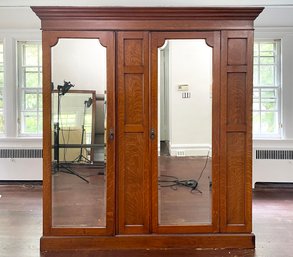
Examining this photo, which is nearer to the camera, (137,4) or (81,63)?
(81,63)

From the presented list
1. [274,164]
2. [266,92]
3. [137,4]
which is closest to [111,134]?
[137,4]

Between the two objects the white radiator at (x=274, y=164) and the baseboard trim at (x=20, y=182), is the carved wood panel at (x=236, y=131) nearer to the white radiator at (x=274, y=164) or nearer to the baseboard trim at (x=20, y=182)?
the white radiator at (x=274, y=164)

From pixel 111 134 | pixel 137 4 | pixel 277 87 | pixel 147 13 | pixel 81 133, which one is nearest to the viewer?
pixel 147 13

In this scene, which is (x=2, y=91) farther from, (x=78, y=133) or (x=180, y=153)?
(x=180, y=153)

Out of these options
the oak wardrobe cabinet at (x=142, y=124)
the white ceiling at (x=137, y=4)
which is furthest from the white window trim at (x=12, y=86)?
the oak wardrobe cabinet at (x=142, y=124)

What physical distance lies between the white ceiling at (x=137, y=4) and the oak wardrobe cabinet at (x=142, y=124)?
1384 millimetres

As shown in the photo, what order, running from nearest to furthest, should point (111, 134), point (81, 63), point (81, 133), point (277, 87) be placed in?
1. point (111, 134)
2. point (81, 63)
3. point (81, 133)
4. point (277, 87)

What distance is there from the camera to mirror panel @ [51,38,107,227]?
2895 mm

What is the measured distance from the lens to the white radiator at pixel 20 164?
208 inches

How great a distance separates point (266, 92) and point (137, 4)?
8.40ft

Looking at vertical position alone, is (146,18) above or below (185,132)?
above

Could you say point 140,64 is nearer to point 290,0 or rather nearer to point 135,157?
point 135,157

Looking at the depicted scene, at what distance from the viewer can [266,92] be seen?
5.32m

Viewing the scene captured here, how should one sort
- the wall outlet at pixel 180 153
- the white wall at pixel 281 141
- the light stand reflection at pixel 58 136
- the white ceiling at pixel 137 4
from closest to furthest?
the light stand reflection at pixel 58 136
the wall outlet at pixel 180 153
the white ceiling at pixel 137 4
the white wall at pixel 281 141
